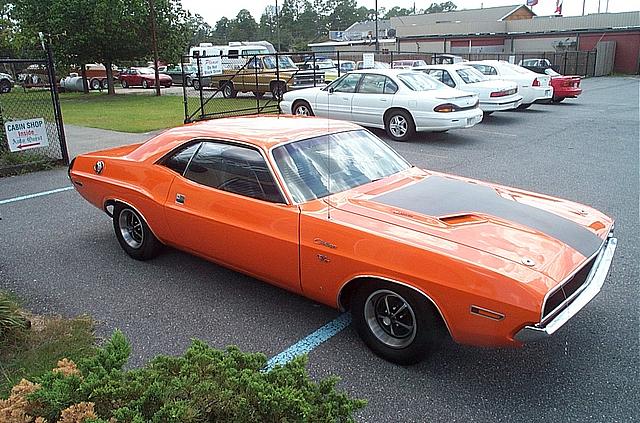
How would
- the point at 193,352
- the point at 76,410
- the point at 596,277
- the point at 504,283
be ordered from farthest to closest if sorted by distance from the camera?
the point at 596,277
the point at 504,283
the point at 193,352
the point at 76,410

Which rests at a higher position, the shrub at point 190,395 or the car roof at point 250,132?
the car roof at point 250,132

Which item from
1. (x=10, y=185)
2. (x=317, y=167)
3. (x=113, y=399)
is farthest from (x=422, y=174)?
(x=10, y=185)

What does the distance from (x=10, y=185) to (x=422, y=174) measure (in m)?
6.77

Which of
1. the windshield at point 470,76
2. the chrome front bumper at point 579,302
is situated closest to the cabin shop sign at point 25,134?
the chrome front bumper at point 579,302

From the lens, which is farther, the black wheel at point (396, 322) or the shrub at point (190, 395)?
the black wheel at point (396, 322)

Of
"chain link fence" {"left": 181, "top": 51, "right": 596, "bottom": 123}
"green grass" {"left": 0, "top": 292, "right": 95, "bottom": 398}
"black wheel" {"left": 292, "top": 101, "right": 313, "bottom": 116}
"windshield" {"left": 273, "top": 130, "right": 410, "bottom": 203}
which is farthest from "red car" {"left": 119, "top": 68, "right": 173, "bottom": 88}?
"green grass" {"left": 0, "top": 292, "right": 95, "bottom": 398}

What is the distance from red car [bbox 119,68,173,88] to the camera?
105 feet

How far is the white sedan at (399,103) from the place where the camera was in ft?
35.5

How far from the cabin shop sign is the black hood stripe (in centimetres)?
748

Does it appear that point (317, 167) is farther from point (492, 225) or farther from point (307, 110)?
point (307, 110)

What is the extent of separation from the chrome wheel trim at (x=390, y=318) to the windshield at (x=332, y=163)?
895 millimetres

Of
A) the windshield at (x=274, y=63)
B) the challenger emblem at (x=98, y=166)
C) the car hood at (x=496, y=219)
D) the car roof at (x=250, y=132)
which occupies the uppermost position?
the windshield at (x=274, y=63)

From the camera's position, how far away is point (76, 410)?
1.81 meters

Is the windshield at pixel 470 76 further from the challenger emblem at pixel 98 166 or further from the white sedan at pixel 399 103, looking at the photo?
the challenger emblem at pixel 98 166
